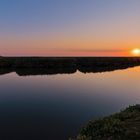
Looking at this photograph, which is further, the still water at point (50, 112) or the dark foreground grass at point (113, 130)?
the still water at point (50, 112)

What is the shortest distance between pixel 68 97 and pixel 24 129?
12181mm

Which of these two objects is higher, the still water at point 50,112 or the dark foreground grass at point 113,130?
the dark foreground grass at point 113,130

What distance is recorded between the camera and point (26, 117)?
1930 cm

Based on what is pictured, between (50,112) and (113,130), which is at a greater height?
(113,130)

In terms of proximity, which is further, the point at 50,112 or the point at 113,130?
the point at 50,112

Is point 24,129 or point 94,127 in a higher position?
point 94,127

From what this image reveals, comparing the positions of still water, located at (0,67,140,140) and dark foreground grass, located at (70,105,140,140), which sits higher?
dark foreground grass, located at (70,105,140,140)

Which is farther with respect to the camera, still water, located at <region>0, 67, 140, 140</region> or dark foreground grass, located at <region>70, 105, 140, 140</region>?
still water, located at <region>0, 67, 140, 140</region>

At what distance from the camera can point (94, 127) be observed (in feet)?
39.9

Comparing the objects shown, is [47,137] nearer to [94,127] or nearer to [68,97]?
[94,127]

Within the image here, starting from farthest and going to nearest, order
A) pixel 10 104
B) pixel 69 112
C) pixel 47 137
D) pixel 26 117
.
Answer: pixel 10 104
pixel 69 112
pixel 26 117
pixel 47 137

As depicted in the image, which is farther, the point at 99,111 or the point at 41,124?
the point at 99,111

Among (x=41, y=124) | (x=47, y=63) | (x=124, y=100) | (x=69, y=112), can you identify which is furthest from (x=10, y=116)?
(x=47, y=63)

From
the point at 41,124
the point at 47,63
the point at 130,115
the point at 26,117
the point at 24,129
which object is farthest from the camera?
the point at 47,63
